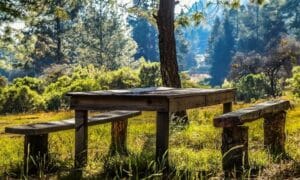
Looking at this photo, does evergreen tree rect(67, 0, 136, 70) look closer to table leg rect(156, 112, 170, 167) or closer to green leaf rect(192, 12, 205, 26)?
green leaf rect(192, 12, 205, 26)

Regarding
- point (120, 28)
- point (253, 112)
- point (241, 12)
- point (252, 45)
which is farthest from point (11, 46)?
point (241, 12)

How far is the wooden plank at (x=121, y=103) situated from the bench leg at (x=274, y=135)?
6.75 feet

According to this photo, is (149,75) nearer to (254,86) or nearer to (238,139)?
(254,86)

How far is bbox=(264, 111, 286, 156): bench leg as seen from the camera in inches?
294

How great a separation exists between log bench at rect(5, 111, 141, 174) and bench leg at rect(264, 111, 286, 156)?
81.4 inches

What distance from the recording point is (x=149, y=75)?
3591 cm

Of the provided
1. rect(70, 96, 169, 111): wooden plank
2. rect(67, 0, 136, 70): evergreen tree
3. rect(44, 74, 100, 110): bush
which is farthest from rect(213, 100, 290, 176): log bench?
rect(67, 0, 136, 70): evergreen tree

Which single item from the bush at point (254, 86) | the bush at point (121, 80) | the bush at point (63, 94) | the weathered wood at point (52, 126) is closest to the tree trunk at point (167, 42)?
the weathered wood at point (52, 126)

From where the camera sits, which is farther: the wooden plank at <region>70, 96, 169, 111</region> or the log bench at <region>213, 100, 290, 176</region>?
the wooden plank at <region>70, 96, 169, 111</region>

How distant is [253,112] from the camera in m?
6.64

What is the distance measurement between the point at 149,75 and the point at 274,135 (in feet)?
93.2

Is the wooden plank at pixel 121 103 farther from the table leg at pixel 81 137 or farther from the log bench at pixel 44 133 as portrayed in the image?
the log bench at pixel 44 133

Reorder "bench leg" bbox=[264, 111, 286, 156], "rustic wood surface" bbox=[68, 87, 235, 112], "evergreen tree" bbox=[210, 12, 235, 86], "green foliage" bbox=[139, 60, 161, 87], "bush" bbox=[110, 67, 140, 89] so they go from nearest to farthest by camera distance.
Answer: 1. "rustic wood surface" bbox=[68, 87, 235, 112]
2. "bench leg" bbox=[264, 111, 286, 156]
3. "bush" bbox=[110, 67, 140, 89]
4. "green foliage" bbox=[139, 60, 161, 87]
5. "evergreen tree" bbox=[210, 12, 235, 86]

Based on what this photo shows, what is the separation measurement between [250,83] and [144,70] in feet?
25.9
